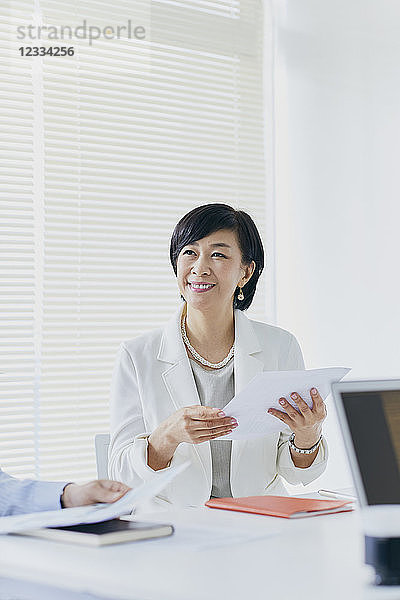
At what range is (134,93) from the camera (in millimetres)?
3547

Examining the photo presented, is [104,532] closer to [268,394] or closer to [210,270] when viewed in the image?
[268,394]

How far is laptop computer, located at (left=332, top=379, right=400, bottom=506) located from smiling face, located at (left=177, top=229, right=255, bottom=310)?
1.26 meters

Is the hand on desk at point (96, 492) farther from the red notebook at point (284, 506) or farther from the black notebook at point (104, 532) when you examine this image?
the red notebook at point (284, 506)

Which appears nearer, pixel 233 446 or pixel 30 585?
pixel 30 585

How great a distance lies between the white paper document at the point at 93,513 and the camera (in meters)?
1.32

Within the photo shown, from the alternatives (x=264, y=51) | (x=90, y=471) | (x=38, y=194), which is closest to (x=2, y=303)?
(x=38, y=194)

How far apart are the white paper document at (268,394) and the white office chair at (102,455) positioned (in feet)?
1.77

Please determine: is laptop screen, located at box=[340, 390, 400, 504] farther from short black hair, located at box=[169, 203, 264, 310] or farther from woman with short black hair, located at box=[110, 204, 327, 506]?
short black hair, located at box=[169, 203, 264, 310]

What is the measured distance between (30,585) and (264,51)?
10.6 feet

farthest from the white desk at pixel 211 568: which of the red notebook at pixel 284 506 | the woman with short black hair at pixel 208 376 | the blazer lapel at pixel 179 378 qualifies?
the blazer lapel at pixel 179 378

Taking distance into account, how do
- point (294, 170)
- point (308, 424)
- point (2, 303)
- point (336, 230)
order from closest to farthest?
point (308, 424)
point (2, 303)
point (336, 230)
point (294, 170)

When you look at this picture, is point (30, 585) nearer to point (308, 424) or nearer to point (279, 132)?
point (308, 424)

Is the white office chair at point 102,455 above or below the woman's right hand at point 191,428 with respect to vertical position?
below

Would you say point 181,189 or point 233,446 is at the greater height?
point 181,189
